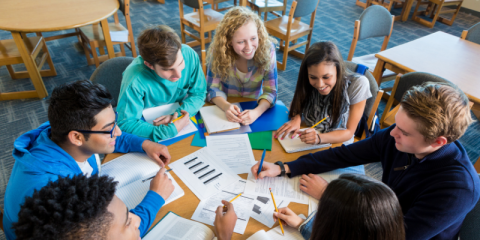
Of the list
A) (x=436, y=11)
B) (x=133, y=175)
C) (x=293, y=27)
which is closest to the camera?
(x=133, y=175)

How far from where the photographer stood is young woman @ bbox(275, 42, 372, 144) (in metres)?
1.34

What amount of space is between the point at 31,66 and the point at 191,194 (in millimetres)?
2534

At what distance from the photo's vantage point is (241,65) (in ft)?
5.66

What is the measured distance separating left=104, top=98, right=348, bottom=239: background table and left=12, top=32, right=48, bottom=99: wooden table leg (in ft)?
6.67

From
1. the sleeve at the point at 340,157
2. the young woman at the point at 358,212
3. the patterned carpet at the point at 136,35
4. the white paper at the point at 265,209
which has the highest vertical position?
the young woman at the point at 358,212

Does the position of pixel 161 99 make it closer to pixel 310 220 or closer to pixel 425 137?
pixel 310 220

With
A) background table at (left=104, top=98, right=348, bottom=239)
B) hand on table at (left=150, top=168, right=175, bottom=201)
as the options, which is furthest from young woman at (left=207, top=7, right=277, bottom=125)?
hand on table at (left=150, top=168, right=175, bottom=201)

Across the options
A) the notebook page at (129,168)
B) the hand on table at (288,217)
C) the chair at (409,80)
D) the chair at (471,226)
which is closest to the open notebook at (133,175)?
the notebook page at (129,168)

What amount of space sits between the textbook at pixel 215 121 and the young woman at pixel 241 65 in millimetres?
30

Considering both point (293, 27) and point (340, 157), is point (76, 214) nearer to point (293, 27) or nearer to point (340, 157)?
point (340, 157)

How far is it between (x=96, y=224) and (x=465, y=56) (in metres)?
2.76

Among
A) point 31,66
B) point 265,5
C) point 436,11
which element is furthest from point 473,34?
point 31,66

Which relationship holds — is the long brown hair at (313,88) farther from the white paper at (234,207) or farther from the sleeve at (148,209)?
the sleeve at (148,209)

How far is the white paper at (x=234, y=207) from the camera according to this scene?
986mm
